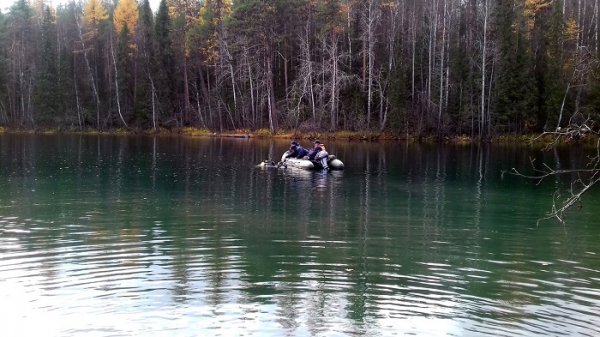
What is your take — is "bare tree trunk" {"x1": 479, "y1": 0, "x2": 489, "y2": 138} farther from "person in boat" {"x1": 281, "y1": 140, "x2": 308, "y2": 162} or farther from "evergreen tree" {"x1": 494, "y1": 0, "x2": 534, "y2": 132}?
"person in boat" {"x1": 281, "y1": 140, "x2": 308, "y2": 162}

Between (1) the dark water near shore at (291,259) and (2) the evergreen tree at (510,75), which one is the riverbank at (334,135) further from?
(1) the dark water near shore at (291,259)

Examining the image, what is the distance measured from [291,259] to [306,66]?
149 ft

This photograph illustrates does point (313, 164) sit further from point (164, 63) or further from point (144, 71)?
point (144, 71)

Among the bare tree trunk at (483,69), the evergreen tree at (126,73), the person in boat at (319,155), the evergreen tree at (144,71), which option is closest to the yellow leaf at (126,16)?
the evergreen tree at (126,73)

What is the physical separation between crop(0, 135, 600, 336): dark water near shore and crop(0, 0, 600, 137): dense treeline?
3001 cm

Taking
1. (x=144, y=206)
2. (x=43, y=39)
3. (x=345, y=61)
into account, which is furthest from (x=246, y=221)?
(x=43, y=39)

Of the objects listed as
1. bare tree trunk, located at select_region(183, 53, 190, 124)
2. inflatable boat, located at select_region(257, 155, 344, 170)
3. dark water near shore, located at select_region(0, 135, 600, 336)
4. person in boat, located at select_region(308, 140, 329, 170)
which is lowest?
dark water near shore, located at select_region(0, 135, 600, 336)

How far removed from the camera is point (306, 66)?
55438mm

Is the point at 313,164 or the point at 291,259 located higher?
the point at 313,164

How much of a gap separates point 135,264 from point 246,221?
15.8 feet

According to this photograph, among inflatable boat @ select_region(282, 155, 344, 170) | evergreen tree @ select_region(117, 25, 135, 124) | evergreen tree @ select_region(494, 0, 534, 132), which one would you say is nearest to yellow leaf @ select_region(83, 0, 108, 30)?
evergreen tree @ select_region(117, 25, 135, 124)

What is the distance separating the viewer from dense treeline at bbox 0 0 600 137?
168 feet

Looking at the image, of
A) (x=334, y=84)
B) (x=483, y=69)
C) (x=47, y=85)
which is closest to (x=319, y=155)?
(x=334, y=84)

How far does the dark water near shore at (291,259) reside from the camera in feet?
26.7
